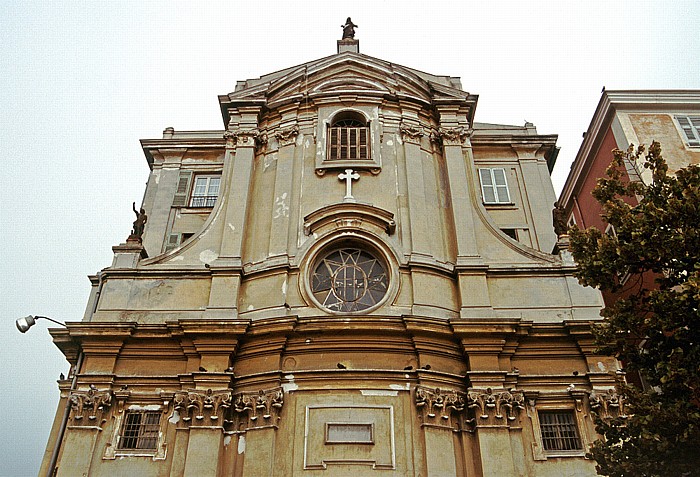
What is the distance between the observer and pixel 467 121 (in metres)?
18.0

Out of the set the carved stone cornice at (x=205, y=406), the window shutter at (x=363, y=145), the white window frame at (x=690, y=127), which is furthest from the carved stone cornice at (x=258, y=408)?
the white window frame at (x=690, y=127)

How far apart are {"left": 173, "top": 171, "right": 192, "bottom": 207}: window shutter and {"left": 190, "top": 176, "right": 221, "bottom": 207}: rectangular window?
207 mm

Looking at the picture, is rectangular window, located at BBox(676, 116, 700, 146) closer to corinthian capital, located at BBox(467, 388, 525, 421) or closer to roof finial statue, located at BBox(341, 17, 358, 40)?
corinthian capital, located at BBox(467, 388, 525, 421)

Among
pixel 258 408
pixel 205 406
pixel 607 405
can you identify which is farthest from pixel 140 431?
pixel 607 405

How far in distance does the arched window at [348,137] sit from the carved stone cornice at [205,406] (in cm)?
715

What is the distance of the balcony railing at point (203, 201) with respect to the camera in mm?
18594

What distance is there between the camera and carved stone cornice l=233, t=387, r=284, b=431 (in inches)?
496

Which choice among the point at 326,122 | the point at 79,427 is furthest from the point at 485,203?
the point at 79,427

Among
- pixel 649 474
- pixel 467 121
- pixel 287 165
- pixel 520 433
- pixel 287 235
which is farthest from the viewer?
pixel 467 121

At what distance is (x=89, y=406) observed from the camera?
13016 millimetres

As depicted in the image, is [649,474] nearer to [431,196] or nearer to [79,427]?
[431,196]

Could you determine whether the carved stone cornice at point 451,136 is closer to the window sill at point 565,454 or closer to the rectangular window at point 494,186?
the rectangular window at point 494,186

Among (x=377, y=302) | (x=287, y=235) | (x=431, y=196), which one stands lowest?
(x=377, y=302)

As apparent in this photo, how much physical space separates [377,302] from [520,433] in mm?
4242
